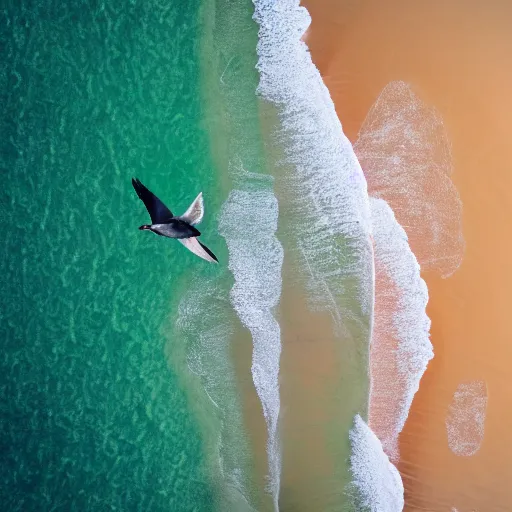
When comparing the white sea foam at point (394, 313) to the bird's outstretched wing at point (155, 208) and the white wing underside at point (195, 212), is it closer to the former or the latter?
the white wing underside at point (195, 212)

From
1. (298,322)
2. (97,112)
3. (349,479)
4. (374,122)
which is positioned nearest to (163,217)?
(97,112)

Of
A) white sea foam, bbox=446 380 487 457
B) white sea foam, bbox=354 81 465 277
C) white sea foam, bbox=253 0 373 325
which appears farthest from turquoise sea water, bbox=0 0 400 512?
white sea foam, bbox=446 380 487 457

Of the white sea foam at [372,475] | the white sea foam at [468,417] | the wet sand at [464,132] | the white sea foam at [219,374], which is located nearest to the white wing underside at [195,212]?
the white sea foam at [219,374]

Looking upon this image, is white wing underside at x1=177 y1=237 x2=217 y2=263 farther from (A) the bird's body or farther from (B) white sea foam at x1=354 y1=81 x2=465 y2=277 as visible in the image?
(B) white sea foam at x1=354 y1=81 x2=465 y2=277

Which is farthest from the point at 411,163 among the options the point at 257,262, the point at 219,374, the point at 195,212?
the point at 219,374

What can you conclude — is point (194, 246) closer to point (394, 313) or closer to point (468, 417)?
point (394, 313)

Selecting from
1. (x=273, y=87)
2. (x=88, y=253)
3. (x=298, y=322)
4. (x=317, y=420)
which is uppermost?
(x=273, y=87)

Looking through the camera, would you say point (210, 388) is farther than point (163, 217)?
Yes

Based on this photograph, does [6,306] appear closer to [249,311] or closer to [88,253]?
[88,253]
